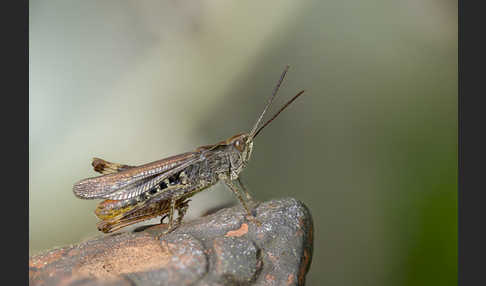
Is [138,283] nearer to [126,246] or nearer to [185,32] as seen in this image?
[126,246]

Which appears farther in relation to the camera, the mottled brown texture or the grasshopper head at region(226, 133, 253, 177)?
the grasshopper head at region(226, 133, 253, 177)

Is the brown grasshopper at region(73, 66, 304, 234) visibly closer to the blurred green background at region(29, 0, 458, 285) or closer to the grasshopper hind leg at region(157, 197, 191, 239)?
the grasshopper hind leg at region(157, 197, 191, 239)

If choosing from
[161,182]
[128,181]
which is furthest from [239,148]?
[128,181]

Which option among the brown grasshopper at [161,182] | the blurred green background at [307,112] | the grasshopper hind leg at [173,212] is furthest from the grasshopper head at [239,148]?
the blurred green background at [307,112]

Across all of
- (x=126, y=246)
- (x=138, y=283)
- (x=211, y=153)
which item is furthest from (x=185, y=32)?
(x=138, y=283)

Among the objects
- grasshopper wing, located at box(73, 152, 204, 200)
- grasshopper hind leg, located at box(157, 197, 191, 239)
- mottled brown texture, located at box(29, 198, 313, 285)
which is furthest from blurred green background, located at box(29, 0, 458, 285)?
mottled brown texture, located at box(29, 198, 313, 285)

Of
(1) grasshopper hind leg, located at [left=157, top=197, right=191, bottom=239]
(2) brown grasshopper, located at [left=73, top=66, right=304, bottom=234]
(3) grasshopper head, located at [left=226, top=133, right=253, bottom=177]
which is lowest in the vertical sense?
(1) grasshopper hind leg, located at [left=157, top=197, right=191, bottom=239]

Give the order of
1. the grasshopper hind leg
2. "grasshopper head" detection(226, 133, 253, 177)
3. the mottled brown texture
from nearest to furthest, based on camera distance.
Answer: the mottled brown texture < the grasshopper hind leg < "grasshopper head" detection(226, 133, 253, 177)
